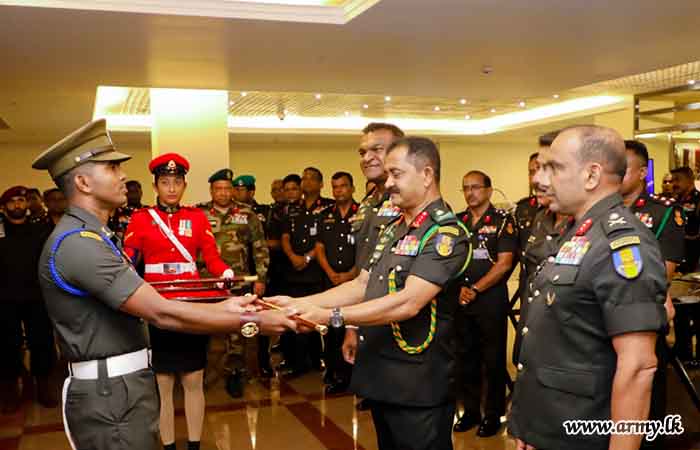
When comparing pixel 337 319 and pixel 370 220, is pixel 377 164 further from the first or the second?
pixel 337 319

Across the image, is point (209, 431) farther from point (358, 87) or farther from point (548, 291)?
point (358, 87)

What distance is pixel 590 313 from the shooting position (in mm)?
1736

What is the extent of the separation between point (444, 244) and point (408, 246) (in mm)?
156

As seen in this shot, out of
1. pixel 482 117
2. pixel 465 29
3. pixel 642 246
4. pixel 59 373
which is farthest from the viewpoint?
pixel 482 117

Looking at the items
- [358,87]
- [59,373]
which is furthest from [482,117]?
[59,373]

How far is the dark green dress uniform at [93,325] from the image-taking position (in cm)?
207

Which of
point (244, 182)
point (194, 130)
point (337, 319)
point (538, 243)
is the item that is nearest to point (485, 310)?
point (538, 243)

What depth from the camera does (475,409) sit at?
167 inches

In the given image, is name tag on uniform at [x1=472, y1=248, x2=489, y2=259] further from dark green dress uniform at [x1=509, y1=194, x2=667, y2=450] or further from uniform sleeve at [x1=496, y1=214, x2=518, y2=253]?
dark green dress uniform at [x1=509, y1=194, x2=667, y2=450]

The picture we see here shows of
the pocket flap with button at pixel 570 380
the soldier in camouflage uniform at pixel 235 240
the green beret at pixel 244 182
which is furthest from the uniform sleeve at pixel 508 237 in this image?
the green beret at pixel 244 182

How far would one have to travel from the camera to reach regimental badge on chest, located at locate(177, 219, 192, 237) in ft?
12.3

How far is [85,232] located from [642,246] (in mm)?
1774

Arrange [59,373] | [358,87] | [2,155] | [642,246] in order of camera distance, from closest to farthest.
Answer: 1. [642,246]
2. [59,373]
3. [358,87]
4. [2,155]

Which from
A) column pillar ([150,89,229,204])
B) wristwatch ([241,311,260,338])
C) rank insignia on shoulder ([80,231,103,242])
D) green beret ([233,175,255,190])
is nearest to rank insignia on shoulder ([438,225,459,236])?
wristwatch ([241,311,260,338])
